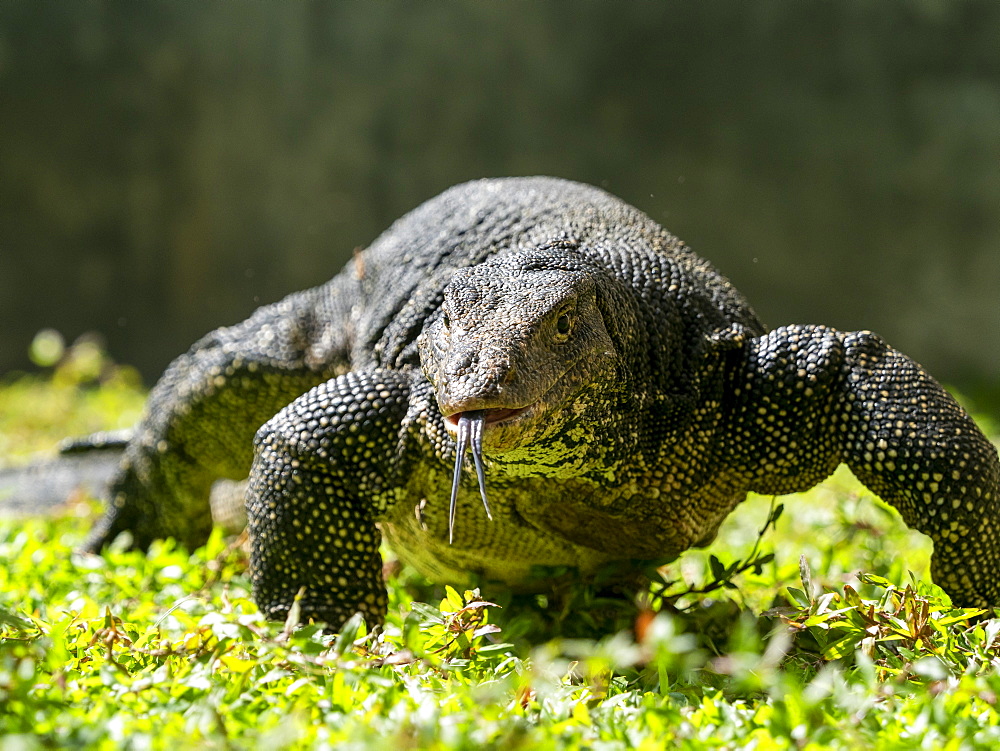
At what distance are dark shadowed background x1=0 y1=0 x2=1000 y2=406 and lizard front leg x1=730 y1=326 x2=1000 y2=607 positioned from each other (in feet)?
Result: 23.7

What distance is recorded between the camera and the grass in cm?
181

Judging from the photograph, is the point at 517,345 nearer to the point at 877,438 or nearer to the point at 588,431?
the point at 588,431

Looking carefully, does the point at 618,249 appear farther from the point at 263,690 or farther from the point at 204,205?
the point at 204,205

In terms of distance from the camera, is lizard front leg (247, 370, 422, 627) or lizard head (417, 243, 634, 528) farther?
lizard front leg (247, 370, 422, 627)

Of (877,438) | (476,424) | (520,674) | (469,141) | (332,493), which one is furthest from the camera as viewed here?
(469,141)

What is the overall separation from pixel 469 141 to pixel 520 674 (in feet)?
31.2

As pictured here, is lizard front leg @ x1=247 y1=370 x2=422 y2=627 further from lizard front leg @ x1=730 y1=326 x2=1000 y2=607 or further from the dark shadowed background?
the dark shadowed background

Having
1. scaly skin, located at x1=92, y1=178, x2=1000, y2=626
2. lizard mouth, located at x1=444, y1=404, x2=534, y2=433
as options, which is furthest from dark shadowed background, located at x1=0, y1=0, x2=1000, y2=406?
lizard mouth, located at x1=444, y1=404, x2=534, y2=433

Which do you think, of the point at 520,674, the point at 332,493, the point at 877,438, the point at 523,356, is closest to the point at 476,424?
the point at 523,356

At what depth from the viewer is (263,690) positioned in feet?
6.86

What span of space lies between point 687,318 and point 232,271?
9889mm

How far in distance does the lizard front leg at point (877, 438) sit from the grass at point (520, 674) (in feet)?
0.72

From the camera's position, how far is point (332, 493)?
3.08 meters

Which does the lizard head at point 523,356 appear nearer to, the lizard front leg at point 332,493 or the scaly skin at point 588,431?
the scaly skin at point 588,431
